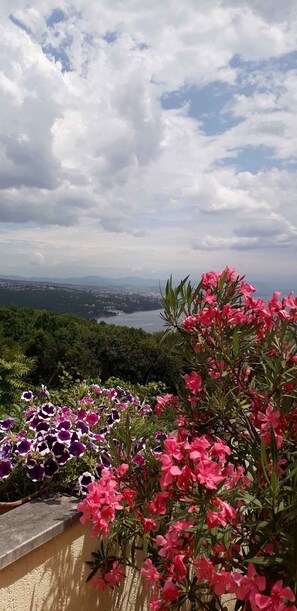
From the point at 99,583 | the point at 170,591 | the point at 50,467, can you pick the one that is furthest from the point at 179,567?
the point at 50,467

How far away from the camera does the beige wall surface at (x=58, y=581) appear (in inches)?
62.7

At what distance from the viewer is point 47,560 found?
1.73m

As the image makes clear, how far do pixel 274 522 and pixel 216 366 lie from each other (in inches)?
28.4

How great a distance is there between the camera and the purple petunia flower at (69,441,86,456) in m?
2.08

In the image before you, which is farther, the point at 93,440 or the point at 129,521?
the point at 93,440

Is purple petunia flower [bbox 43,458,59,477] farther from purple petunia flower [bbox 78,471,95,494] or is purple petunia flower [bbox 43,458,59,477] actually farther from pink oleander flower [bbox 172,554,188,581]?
pink oleander flower [bbox 172,554,188,581]

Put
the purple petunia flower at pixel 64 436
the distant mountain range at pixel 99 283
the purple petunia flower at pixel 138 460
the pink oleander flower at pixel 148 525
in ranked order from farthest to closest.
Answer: the distant mountain range at pixel 99 283 < the purple petunia flower at pixel 64 436 < the purple petunia flower at pixel 138 460 < the pink oleander flower at pixel 148 525

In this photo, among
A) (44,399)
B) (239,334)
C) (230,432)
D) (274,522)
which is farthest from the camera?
(44,399)

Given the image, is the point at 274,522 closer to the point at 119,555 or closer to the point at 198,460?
the point at 198,460

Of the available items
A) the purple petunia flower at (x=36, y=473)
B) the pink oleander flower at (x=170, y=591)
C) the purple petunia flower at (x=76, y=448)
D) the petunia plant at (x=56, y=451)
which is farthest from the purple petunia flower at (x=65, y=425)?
the pink oleander flower at (x=170, y=591)

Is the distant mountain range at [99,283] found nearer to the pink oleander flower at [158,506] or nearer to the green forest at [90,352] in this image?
the green forest at [90,352]

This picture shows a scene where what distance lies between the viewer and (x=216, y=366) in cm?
191

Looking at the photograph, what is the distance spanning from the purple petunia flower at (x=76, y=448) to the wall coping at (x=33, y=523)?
0.19 metres

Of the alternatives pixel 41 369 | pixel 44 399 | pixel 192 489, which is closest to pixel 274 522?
pixel 192 489
